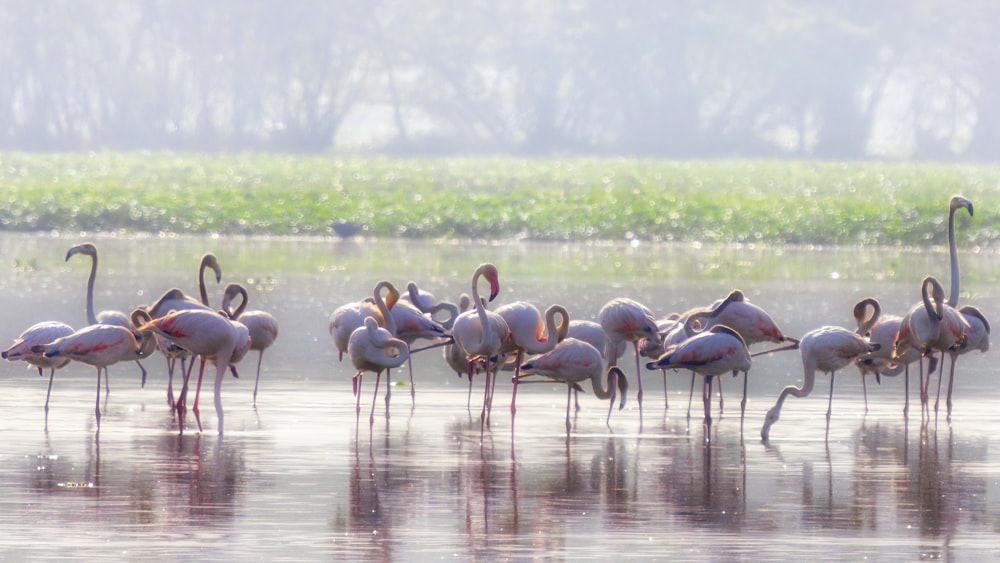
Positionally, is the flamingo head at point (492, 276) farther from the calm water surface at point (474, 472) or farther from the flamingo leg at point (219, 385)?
the flamingo leg at point (219, 385)

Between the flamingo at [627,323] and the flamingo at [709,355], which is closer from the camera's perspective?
the flamingo at [709,355]

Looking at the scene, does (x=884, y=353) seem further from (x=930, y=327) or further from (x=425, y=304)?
(x=425, y=304)

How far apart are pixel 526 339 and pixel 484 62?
76.0 metres

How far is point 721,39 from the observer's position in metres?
83.4

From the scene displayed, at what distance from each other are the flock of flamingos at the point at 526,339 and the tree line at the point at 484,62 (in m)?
68.9

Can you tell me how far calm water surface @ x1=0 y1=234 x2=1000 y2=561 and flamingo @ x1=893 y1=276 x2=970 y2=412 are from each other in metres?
0.48

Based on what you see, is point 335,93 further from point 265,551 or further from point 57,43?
point 265,551

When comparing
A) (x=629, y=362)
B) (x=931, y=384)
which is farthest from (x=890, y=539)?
(x=629, y=362)

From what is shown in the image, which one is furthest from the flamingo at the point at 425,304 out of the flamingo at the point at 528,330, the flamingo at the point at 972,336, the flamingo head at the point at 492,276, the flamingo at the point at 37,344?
the flamingo at the point at 972,336

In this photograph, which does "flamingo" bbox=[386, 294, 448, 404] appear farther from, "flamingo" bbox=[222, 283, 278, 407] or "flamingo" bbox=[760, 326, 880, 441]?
"flamingo" bbox=[760, 326, 880, 441]

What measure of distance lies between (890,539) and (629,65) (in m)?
75.8

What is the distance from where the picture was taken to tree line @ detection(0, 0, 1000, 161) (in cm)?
8250

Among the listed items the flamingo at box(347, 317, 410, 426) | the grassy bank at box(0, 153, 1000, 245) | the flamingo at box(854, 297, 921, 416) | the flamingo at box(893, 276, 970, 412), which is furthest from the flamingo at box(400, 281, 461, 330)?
the grassy bank at box(0, 153, 1000, 245)

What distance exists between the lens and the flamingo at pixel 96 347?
1109cm
